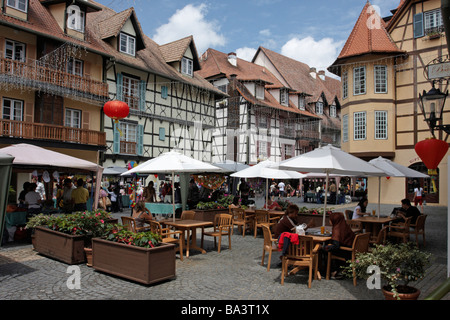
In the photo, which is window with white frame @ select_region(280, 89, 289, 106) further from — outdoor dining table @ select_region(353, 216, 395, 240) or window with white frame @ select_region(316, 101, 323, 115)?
outdoor dining table @ select_region(353, 216, 395, 240)

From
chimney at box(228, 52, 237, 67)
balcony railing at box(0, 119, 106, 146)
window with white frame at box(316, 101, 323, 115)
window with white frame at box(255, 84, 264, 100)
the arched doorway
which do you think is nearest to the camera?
balcony railing at box(0, 119, 106, 146)

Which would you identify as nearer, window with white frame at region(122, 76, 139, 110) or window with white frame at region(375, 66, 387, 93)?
window with white frame at region(375, 66, 387, 93)

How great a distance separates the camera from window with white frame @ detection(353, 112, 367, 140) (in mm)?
24047

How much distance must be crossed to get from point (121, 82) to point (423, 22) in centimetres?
1933

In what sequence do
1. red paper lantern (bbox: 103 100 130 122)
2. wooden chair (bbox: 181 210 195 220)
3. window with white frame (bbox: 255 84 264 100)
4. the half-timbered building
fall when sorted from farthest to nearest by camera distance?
window with white frame (bbox: 255 84 264 100)
the half-timbered building
red paper lantern (bbox: 103 100 130 122)
wooden chair (bbox: 181 210 195 220)

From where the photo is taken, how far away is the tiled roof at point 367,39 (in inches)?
916

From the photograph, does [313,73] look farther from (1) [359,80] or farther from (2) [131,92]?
(2) [131,92]

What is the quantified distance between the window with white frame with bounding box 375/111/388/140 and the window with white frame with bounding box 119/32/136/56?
56.3 feet

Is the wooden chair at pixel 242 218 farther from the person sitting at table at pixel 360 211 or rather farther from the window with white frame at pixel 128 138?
the window with white frame at pixel 128 138

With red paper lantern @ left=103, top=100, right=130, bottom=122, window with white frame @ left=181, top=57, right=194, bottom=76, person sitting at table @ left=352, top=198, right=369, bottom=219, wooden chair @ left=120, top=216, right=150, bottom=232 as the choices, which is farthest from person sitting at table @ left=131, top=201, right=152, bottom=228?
window with white frame @ left=181, top=57, right=194, bottom=76

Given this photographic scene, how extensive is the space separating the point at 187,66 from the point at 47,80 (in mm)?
12450
